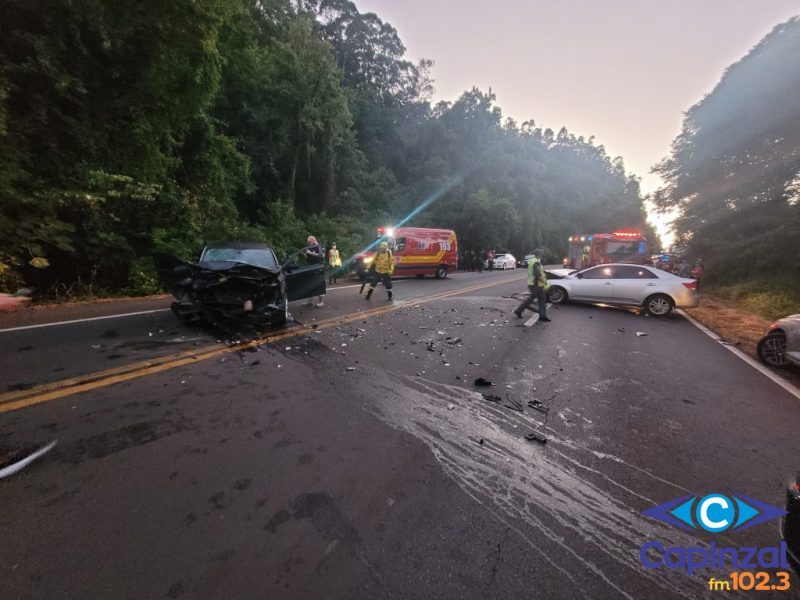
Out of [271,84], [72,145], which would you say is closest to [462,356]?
[72,145]

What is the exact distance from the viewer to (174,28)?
34.9 feet

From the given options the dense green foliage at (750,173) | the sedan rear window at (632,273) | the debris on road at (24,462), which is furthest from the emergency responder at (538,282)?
the dense green foliage at (750,173)

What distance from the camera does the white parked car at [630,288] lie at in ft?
33.7

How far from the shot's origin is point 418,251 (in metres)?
20.3

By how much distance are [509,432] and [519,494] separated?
896 millimetres

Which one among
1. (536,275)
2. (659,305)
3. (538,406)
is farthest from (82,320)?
(659,305)

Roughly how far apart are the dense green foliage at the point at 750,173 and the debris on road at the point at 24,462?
56.7 feet

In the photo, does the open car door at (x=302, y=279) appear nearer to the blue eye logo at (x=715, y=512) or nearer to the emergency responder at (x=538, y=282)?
the emergency responder at (x=538, y=282)

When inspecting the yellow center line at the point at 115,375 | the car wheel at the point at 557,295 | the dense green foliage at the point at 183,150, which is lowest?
the yellow center line at the point at 115,375

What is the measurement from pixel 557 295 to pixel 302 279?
27.3 feet

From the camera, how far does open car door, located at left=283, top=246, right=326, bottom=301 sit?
737 centimetres

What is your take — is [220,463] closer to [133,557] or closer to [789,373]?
[133,557]

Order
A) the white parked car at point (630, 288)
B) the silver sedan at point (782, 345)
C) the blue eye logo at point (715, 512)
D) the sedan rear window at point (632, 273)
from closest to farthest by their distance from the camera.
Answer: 1. the blue eye logo at point (715, 512)
2. the silver sedan at point (782, 345)
3. the white parked car at point (630, 288)
4. the sedan rear window at point (632, 273)

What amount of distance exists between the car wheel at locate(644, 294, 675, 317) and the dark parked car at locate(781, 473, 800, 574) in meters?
10.0
